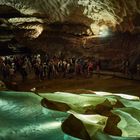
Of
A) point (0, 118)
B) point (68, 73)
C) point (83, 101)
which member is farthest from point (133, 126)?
point (68, 73)

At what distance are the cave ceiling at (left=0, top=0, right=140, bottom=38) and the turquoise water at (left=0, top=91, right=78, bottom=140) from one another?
34.8 feet

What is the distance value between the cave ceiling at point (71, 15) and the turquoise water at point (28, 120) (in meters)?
10.6

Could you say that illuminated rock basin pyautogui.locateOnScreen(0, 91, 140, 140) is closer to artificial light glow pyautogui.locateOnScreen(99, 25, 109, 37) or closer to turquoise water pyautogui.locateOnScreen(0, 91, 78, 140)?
turquoise water pyautogui.locateOnScreen(0, 91, 78, 140)

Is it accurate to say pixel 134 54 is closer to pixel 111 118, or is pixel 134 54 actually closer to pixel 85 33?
pixel 85 33

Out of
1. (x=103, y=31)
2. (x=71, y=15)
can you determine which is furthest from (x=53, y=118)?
(x=103, y=31)

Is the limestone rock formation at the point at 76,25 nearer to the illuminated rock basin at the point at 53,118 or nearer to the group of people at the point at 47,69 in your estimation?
the group of people at the point at 47,69

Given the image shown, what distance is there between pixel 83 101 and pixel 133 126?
3.41ft

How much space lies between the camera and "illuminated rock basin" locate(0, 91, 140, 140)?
346 cm

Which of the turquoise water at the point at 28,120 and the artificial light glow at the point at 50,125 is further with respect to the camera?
the artificial light glow at the point at 50,125

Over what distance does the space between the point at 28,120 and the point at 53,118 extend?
0.99 feet

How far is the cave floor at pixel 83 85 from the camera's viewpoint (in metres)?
12.5

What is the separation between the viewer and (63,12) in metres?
16.7

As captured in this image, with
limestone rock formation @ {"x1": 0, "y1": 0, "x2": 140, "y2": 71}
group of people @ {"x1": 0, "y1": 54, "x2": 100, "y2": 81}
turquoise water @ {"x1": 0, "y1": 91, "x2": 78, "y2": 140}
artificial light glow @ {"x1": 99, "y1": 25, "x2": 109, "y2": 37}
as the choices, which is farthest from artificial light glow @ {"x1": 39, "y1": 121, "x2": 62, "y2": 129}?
artificial light glow @ {"x1": 99, "y1": 25, "x2": 109, "y2": 37}

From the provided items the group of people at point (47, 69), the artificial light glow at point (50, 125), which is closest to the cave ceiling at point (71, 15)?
the group of people at point (47, 69)
